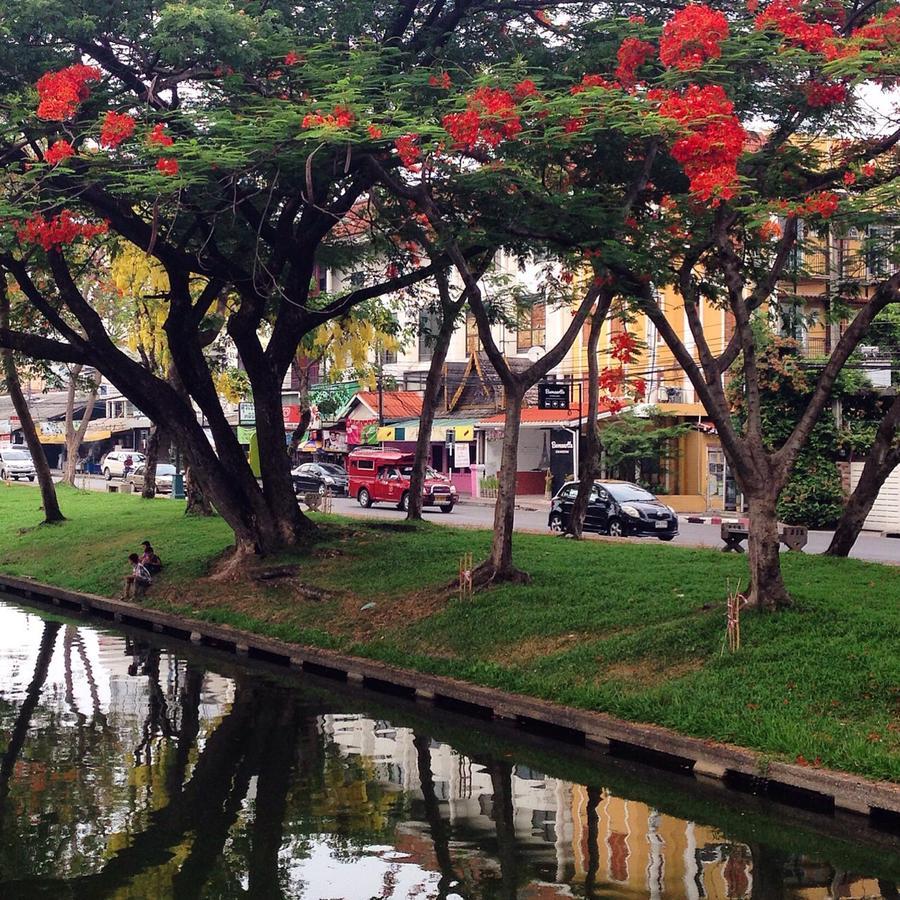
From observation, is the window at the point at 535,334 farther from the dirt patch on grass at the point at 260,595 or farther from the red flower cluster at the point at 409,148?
the red flower cluster at the point at 409,148

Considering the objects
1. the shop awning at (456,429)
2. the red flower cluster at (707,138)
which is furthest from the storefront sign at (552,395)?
the red flower cluster at (707,138)

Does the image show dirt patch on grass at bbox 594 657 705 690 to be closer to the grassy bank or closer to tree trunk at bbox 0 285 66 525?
the grassy bank

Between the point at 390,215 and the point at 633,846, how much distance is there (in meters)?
12.3

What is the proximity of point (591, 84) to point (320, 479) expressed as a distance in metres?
39.3

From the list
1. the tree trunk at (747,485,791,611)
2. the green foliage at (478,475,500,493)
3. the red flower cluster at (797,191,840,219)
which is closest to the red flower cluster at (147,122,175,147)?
the red flower cluster at (797,191,840,219)

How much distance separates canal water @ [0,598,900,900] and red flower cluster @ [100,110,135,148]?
22.7 ft

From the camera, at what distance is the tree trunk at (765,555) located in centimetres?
1464

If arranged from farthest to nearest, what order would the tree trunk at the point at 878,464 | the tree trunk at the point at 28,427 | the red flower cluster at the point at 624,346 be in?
the tree trunk at the point at 28,427
the tree trunk at the point at 878,464
the red flower cluster at the point at 624,346

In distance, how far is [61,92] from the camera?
16828mm

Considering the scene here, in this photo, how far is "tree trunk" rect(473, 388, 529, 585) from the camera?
59.9ft

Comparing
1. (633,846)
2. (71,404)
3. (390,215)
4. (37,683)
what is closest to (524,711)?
(633,846)

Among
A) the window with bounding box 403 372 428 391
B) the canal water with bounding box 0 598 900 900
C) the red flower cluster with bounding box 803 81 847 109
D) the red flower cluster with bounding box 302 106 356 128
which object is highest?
the red flower cluster with bounding box 803 81 847 109

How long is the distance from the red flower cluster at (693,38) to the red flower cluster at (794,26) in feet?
2.07

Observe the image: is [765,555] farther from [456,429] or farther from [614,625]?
[456,429]
